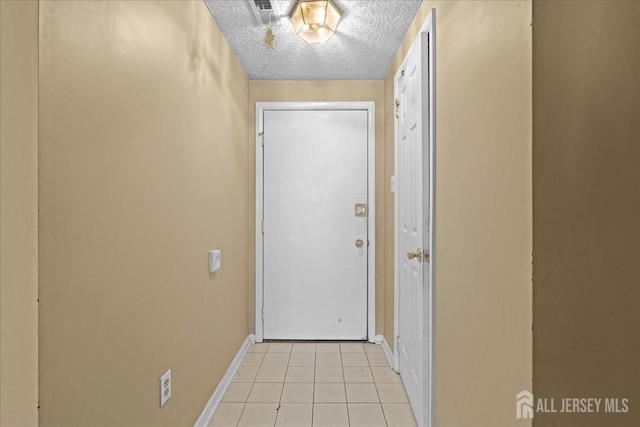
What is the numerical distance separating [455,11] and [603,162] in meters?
0.89

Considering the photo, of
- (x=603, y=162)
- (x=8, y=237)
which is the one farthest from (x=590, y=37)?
(x=8, y=237)

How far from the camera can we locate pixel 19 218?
2.83ft

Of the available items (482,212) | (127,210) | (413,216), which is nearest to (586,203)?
Result: (482,212)

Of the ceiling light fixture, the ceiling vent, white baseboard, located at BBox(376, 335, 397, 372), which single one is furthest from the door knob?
the ceiling vent

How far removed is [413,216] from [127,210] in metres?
1.49

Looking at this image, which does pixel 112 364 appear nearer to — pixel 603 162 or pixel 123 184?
pixel 123 184

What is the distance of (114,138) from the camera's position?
3.87ft

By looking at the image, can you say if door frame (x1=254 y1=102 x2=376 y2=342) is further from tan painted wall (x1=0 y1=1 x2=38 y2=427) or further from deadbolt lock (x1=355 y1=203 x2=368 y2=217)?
tan painted wall (x1=0 y1=1 x2=38 y2=427)

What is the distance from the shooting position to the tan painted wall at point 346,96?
3.25m

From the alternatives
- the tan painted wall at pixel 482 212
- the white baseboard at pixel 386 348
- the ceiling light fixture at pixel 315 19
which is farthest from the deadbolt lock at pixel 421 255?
the ceiling light fixture at pixel 315 19

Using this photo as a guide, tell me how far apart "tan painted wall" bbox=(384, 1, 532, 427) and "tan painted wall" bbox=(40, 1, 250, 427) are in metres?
1.18

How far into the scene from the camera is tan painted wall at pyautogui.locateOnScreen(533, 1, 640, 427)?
93 centimetres

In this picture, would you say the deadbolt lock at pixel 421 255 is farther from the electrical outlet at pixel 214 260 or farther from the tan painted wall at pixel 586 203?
the electrical outlet at pixel 214 260

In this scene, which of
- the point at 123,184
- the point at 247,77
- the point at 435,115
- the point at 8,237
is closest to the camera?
the point at 8,237
